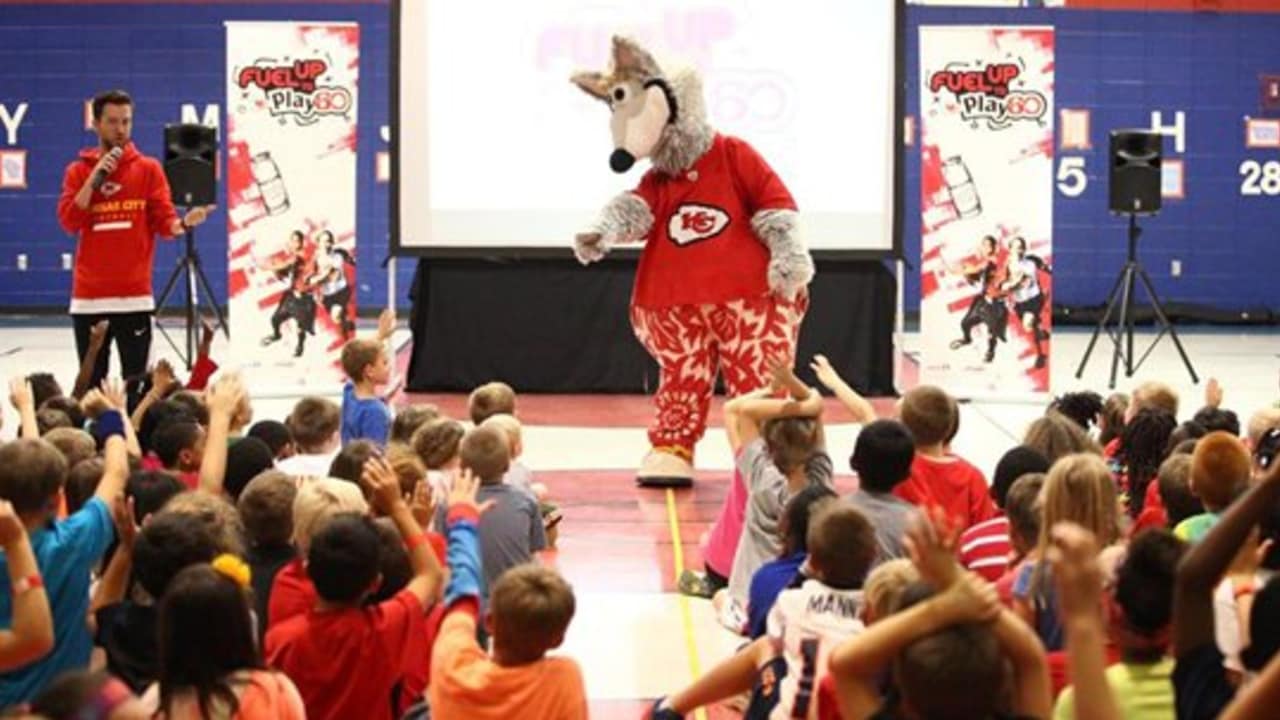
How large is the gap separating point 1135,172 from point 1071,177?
10.9ft

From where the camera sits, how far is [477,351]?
11.6m

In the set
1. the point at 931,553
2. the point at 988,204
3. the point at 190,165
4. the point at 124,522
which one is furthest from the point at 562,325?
the point at 931,553

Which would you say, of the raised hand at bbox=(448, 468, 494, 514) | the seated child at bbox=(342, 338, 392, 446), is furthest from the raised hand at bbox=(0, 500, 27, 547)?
the seated child at bbox=(342, 338, 392, 446)

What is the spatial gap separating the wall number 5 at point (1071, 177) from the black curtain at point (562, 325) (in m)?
4.57

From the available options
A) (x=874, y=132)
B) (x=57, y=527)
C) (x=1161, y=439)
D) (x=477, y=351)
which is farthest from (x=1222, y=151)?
(x=57, y=527)

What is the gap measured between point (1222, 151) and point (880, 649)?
13634 millimetres

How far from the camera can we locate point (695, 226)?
26.7ft

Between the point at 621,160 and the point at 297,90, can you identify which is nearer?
the point at 621,160

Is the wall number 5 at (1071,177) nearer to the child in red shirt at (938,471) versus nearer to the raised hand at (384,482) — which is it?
the child in red shirt at (938,471)

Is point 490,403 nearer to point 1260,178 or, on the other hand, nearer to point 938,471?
point 938,471

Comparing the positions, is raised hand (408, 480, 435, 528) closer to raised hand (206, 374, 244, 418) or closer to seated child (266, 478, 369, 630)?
seated child (266, 478, 369, 630)

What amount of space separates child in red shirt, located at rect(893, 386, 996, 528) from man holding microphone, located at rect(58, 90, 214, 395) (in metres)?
4.27

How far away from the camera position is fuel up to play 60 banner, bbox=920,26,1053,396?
36.4 ft

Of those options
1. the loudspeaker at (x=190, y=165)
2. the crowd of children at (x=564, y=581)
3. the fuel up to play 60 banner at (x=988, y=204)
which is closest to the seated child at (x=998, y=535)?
the crowd of children at (x=564, y=581)
